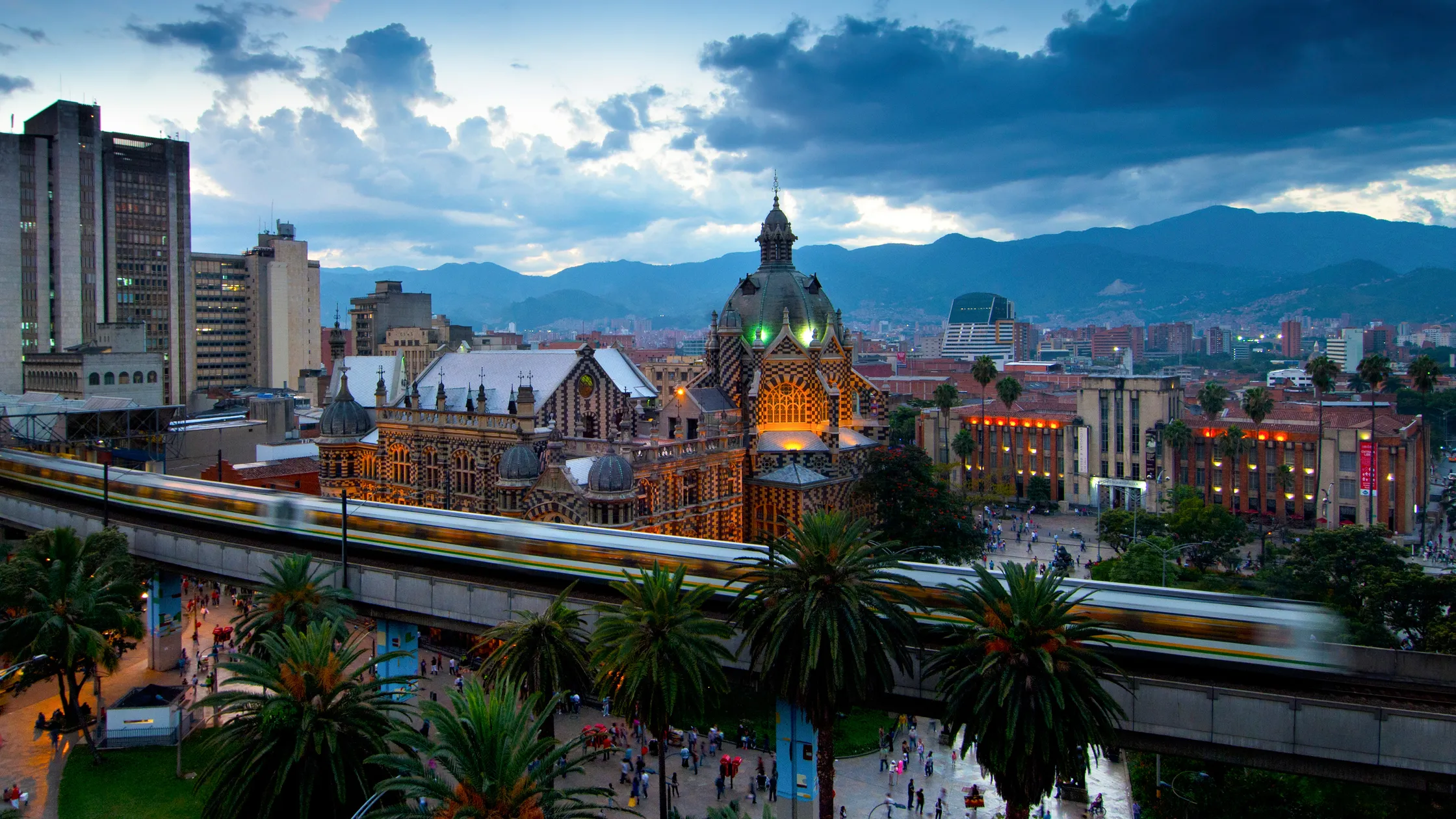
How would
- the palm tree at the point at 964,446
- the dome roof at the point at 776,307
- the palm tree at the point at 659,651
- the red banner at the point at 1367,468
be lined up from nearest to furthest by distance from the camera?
1. the palm tree at the point at 659,651
2. the dome roof at the point at 776,307
3. the red banner at the point at 1367,468
4. the palm tree at the point at 964,446

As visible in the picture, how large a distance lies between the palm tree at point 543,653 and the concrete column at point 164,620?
30.0 meters

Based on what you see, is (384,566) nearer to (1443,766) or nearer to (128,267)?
(1443,766)

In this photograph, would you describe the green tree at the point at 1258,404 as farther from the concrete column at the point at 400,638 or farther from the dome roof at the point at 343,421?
the concrete column at the point at 400,638

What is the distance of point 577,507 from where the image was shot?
55.9m

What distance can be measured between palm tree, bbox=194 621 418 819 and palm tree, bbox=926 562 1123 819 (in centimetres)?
1503

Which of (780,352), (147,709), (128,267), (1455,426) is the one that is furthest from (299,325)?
(1455,426)

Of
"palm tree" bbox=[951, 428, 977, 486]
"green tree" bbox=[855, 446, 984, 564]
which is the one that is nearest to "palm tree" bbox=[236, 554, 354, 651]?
"green tree" bbox=[855, 446, 984, 564]

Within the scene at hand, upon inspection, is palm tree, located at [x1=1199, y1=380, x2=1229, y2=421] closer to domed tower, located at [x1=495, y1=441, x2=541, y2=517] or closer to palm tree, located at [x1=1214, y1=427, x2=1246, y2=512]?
palm tree, located at [x1=1214, y1=427, x2=1246, y2=512]

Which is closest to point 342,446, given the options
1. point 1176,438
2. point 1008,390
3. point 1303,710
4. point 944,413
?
point 1303,710

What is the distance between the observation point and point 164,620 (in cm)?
5375

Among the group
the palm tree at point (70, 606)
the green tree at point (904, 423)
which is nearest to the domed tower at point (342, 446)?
the palm tree at point (70, 606)

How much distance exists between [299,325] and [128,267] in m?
36.5

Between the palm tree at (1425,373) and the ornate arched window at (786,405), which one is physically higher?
the palm tree at (1425,373)

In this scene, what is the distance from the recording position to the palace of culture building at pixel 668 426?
64.8 metres
